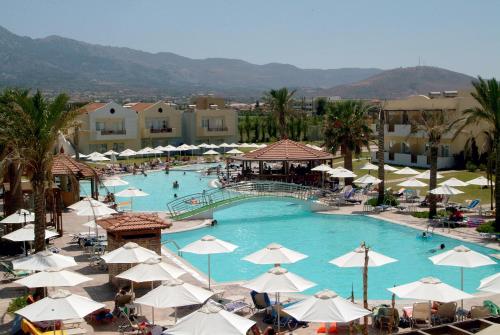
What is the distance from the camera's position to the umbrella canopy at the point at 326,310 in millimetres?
12258

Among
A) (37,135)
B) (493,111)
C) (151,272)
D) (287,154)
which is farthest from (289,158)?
(151,272)

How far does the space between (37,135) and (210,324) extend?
8.82 meters

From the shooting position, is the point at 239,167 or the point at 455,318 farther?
the point at 239,167

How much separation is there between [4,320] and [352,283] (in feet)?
34.6

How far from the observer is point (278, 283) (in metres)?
14.3

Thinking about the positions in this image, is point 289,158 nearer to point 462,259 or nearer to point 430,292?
point 462,259

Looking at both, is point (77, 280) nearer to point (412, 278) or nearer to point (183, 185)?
point (412, 278)

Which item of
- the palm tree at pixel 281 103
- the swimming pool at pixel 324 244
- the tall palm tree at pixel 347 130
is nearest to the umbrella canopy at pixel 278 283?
the swimming pool at pixel 324 244

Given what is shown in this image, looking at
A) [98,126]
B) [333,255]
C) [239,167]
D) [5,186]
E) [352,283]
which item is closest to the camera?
[352,283]

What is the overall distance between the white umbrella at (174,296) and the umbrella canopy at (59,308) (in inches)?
43.6

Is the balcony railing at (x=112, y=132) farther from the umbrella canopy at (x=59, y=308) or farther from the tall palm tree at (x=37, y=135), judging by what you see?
the umbrella canopy at (x=59, y=308)

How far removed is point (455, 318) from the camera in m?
15.0

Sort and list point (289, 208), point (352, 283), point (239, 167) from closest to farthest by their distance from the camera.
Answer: point (352, 283)
point (289, 208)
point (239, 167)

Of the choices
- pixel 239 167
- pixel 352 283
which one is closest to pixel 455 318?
pixel 352 283
